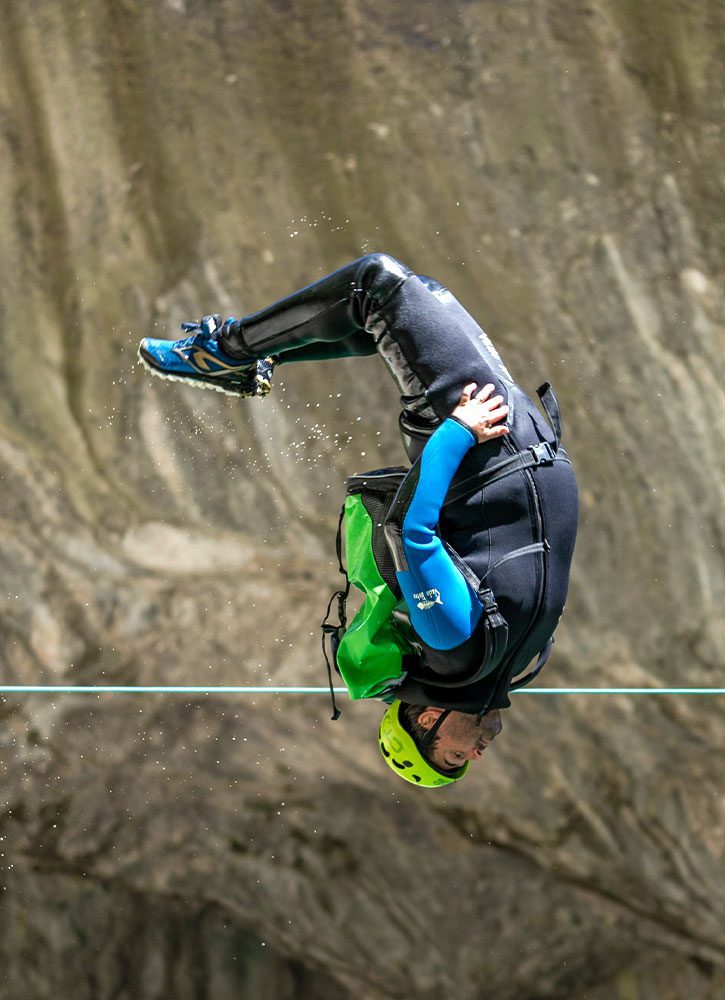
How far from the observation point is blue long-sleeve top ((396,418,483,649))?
1891 millimetres

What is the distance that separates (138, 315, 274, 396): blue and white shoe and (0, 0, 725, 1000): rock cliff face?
35.1 inches

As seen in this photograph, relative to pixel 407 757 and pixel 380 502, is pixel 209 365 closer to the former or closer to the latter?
pixel 380 502

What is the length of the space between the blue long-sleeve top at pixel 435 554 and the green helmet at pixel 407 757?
0.41 metres

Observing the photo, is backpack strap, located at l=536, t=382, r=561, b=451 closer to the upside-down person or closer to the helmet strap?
the upside-down person

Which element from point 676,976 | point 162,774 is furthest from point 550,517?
point 676,976

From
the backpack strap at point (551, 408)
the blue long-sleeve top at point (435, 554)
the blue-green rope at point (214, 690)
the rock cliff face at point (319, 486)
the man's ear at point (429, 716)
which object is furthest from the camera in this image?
the rock cliff face at point (319, 486)

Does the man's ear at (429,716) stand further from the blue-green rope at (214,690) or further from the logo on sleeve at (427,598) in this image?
the logo on sleeve at (427,598)

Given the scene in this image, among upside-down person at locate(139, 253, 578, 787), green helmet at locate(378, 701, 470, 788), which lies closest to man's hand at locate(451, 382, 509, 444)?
upside-down person at locate(139, 253, 578, 787)

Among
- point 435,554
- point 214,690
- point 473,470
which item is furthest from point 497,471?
point 214,690

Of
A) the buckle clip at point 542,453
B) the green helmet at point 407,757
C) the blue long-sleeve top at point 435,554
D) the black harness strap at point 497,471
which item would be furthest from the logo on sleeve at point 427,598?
the green helmet at point 407,757

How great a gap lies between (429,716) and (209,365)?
750 millimetres

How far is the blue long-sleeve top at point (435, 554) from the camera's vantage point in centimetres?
189

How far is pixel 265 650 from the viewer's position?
3.27m

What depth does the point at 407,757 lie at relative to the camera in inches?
89.8
